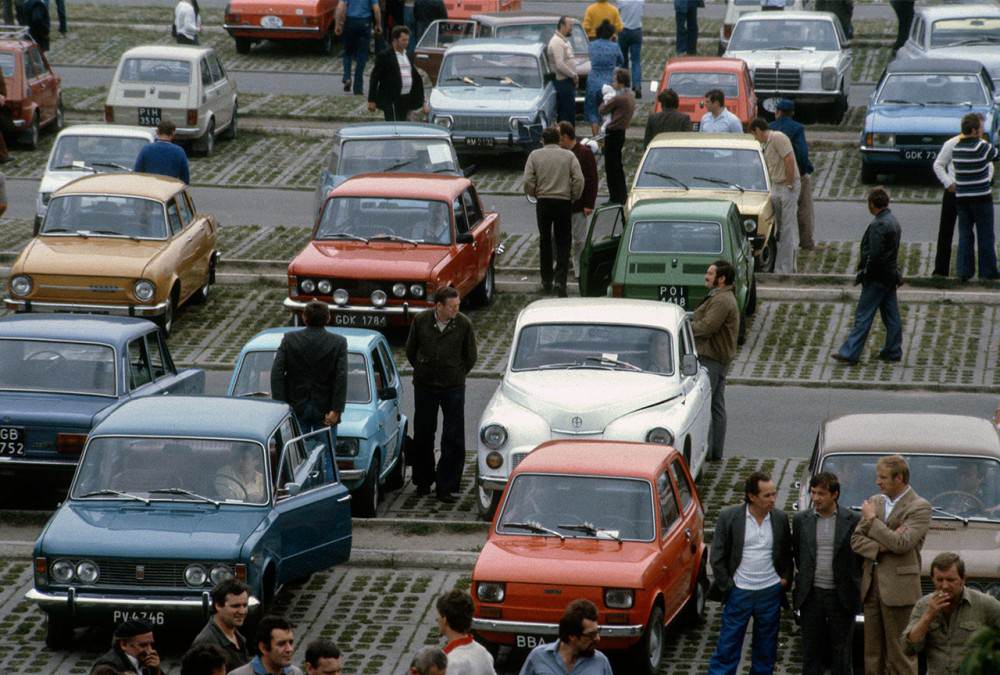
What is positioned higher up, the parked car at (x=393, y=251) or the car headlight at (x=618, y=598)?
the car headlight at (x=618, y=598)

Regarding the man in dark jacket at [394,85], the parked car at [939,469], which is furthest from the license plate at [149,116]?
the parked car at [939,469]

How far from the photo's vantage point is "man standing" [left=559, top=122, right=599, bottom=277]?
22344 millimetres

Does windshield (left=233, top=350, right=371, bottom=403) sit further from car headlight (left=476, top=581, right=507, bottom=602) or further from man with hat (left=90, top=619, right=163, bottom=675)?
man with hat (left=90, top=619, right=163, bottom=675)

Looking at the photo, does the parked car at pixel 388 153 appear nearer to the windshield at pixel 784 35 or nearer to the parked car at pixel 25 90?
the parked car at pixel 25 90

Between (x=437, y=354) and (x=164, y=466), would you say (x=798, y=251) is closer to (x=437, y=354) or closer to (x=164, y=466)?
(x=437, y=354)

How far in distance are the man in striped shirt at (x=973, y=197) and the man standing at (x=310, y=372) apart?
9683mm

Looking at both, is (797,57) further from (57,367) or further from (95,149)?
(57,367)

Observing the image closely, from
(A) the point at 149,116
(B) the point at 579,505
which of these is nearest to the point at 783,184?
(A) the point at 149,116

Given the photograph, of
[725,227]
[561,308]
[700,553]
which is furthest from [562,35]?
[700,553]

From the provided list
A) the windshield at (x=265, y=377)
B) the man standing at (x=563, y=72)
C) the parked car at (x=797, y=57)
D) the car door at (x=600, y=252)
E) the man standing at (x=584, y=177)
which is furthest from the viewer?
the parked car at (x=797, y=57)

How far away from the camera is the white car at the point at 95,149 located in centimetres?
2583

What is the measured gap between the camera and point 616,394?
1556 cm

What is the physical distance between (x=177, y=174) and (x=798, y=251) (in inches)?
320

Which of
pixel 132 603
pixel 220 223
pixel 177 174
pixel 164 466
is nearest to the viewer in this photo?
pixel 132 603
